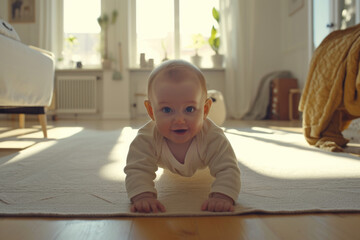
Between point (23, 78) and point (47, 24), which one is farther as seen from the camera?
point (47, 24)

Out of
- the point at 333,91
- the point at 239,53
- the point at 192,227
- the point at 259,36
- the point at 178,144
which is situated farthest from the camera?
the point at 259,36

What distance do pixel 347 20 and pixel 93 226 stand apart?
8.52 ft

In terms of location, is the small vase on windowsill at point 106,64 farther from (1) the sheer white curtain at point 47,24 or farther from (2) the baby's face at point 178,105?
(2) the baby's face at point 178,105

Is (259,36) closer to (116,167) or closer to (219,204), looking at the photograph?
(116,167)

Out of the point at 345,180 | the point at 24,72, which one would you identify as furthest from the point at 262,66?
the point at 345,180

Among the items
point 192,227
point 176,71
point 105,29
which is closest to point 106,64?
point 105,29

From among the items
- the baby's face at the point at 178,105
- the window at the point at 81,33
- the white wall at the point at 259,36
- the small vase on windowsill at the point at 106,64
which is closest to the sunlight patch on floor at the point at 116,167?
the baby's face at the point at 178,105

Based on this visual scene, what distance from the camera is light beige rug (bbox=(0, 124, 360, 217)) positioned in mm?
748

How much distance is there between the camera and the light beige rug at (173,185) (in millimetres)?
748

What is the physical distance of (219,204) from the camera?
2.39 ft

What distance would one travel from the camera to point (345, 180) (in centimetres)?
99

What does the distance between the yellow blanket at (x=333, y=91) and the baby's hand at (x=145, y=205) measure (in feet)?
3.89

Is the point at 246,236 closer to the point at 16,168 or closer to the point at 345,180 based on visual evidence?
the point at 345,180

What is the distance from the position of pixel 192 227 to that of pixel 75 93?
15.1 ft
